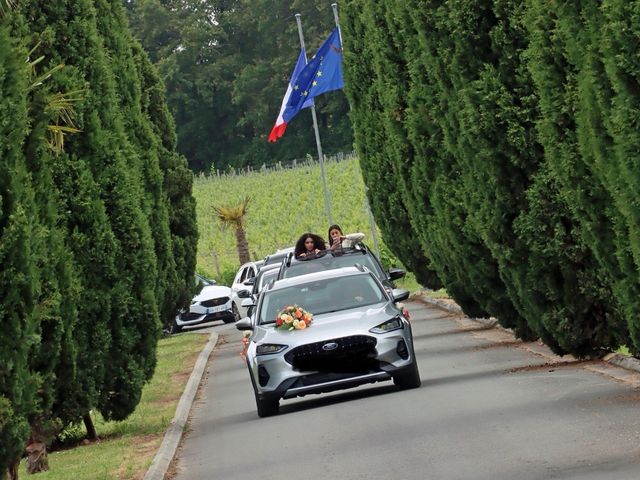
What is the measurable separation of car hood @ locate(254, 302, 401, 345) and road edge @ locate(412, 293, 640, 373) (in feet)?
9.06

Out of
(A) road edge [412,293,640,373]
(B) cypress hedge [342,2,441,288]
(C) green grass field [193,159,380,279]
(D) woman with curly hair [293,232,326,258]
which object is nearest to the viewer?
(A) road edge [412,293,640,373]

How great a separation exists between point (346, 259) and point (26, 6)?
8.74 metres

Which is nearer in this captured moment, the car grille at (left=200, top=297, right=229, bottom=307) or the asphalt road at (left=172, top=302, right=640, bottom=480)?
the asphalt road at (left=172, top=302, right=640, bottom=480)

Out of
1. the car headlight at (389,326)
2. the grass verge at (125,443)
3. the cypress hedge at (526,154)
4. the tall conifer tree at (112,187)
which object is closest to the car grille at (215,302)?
the cypress hedge at (526,154)

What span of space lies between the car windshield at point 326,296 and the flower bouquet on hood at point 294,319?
26.5 inches

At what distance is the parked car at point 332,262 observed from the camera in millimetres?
26031

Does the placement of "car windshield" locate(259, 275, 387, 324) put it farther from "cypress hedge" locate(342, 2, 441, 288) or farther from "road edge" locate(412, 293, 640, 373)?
"cypress hedge" locate(342, 2, 441, 288)

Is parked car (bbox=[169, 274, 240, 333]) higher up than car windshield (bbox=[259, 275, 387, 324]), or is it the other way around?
car windshield (bbox=[259, 275, 387, 324])

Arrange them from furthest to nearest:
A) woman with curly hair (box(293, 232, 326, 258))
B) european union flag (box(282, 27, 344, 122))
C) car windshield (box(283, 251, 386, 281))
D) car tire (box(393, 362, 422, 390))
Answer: european union flag (box(282, 27, 344, 122)) < woman with curly hair (box(293, 232, 326, 258)) < car windshield (box(283, 251, 386, 281)) < car tire (box(393, 362, 422, 390))

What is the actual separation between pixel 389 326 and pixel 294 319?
1161 mm

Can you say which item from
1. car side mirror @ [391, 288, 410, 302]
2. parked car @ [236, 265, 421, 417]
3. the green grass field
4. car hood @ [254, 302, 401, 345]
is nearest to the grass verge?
parked car @ [236, 265, 421, 417]

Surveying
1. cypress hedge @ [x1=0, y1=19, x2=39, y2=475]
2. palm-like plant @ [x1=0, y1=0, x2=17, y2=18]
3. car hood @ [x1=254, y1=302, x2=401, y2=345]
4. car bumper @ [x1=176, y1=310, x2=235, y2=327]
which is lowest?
car bumper @ [x1=176, y1=310, x2=235, y2=327]

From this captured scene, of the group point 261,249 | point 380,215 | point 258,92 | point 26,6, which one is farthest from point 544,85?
point 258,92

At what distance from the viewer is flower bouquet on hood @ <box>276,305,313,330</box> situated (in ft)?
64.2
